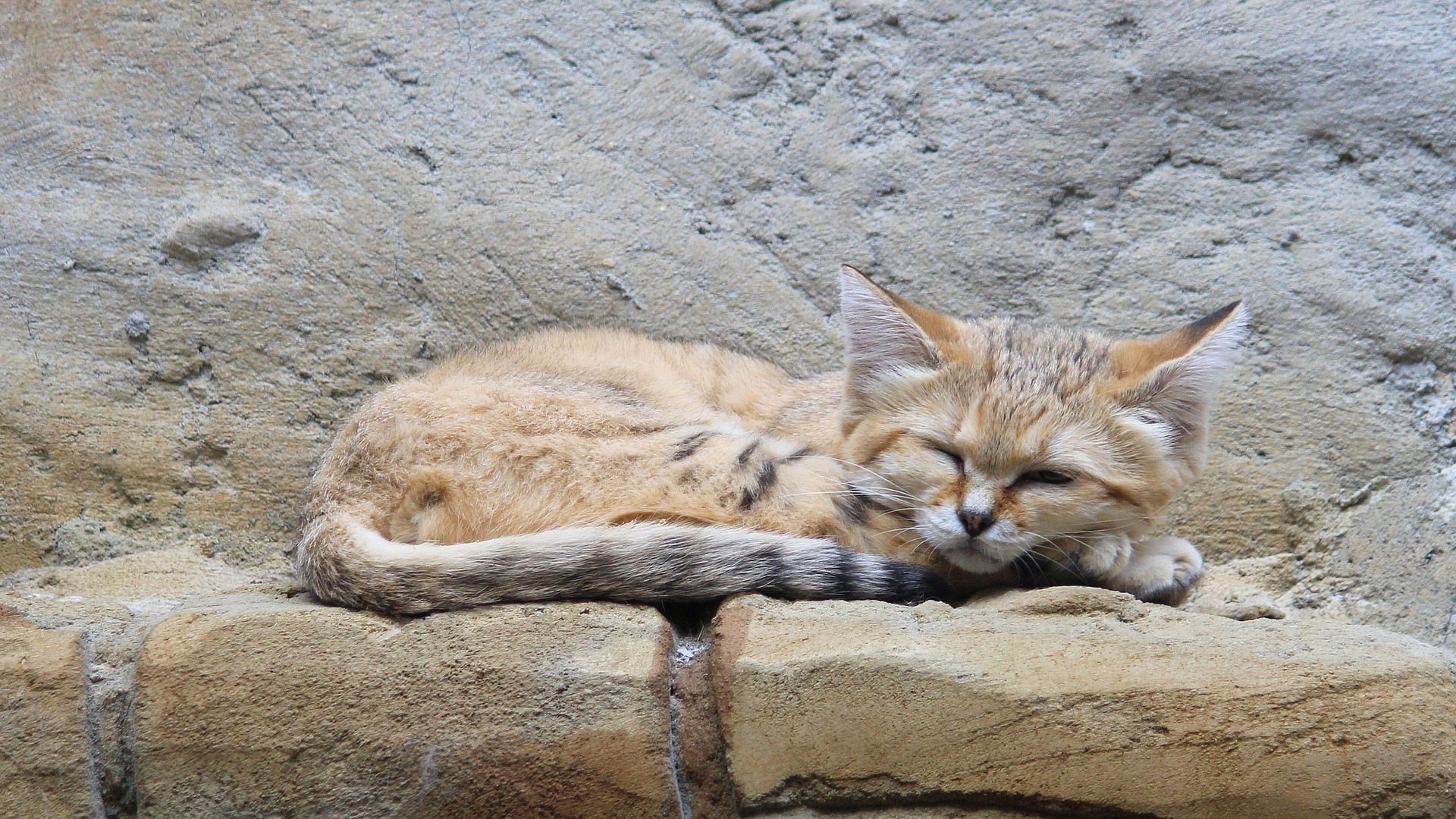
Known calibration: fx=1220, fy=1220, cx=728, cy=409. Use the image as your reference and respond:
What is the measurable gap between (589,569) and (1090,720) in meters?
1.26

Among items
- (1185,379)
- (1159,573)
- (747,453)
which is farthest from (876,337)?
(1159,573)

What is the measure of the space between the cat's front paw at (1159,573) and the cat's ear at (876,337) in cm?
85

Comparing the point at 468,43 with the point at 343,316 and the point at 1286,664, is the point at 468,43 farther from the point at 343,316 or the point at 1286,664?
the point at 1286,664

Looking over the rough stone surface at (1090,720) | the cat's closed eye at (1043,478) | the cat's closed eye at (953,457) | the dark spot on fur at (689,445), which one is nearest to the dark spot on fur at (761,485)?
the dark spot on fur at (689,445)

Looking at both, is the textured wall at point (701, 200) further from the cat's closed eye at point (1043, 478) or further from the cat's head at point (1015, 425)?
the cat's closed eye at point (1043, 478)

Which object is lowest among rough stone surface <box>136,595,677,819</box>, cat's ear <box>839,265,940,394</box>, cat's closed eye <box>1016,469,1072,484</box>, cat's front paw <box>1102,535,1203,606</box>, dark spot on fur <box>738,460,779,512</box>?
rough stone surface <box>136,595,677,819</box>

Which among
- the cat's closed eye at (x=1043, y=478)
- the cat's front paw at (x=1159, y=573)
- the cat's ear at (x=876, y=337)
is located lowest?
the cat's front paw at (x=1159, y=573)

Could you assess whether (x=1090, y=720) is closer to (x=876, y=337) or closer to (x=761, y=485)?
(x=761, y=485)

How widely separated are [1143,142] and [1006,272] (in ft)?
2.62

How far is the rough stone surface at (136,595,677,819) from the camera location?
8.96ft

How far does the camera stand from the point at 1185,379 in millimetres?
3660

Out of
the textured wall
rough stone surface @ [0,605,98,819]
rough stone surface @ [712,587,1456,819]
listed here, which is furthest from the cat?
the textured wall

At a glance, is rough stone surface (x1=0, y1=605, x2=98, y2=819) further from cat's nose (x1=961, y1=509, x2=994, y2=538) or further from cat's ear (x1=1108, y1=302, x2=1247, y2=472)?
cat's ear (x1=1108, y1=302, x2=1247, y2=472)

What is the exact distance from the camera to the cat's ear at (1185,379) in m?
3.63
